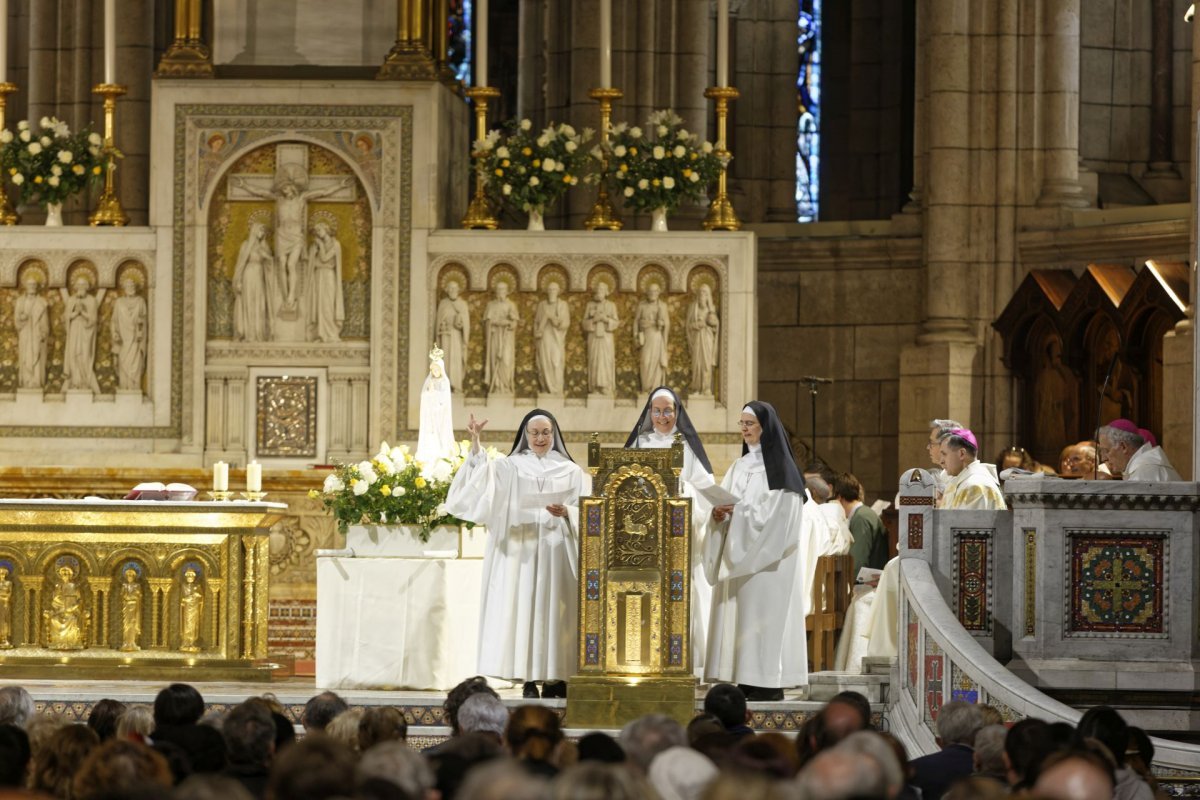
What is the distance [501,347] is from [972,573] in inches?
182

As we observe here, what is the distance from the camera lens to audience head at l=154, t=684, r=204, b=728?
654 centimetres

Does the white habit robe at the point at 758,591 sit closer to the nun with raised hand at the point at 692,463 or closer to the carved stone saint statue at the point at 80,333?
the nun with raised hand at the point at 692,463

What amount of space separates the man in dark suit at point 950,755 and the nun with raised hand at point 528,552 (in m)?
3.57

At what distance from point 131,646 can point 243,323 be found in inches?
122

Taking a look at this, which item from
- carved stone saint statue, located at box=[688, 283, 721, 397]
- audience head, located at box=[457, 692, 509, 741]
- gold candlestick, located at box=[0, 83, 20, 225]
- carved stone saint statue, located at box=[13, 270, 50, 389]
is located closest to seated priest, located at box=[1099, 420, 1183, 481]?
carved stone saint statue, located at box=[688, 283, 721, 397]

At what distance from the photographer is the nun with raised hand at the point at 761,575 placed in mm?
10320

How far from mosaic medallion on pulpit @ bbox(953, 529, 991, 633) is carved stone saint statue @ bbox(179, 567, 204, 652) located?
155 inches

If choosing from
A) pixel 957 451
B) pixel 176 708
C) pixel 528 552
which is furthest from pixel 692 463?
pixel 176 708

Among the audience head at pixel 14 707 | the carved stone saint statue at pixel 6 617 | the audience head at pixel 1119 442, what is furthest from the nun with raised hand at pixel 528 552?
the audience head at pixel 14 707

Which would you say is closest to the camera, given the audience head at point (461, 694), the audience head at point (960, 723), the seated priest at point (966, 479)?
the audience head at point (960, 723)

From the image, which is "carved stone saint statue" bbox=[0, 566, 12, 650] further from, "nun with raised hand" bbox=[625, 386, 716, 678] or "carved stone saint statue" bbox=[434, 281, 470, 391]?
"nun with raised hand" bbox=[625, 386, 716, 678]

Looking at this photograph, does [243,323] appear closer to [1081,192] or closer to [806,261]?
[806,261]

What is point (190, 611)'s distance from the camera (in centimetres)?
1148

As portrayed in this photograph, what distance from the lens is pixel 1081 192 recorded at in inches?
643
